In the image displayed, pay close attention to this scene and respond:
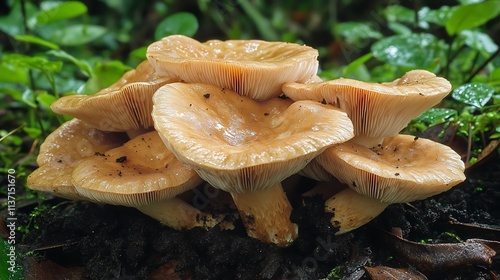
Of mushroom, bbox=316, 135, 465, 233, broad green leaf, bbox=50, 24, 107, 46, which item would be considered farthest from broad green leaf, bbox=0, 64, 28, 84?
mushroom, bbox=316, 135, 465, 233

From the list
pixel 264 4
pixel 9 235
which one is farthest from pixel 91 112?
pixel 264 4

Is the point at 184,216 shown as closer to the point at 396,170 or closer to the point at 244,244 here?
the point at 244,244

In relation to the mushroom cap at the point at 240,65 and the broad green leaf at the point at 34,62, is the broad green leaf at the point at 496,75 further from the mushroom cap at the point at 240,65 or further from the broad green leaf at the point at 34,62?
the broad green leaf at the point at 34,62

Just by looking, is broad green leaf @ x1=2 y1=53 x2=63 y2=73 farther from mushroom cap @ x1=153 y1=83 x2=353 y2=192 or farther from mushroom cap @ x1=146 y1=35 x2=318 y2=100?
mushroom cap @ x1=153 y1=83 x2=353 y2=192

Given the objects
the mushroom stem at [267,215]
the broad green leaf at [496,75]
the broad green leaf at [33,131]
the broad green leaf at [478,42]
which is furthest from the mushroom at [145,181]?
the broad green leaf at [478,42]

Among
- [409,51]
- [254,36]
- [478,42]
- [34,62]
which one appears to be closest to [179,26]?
[34,62]

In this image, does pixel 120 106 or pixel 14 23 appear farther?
pixel 14 23
